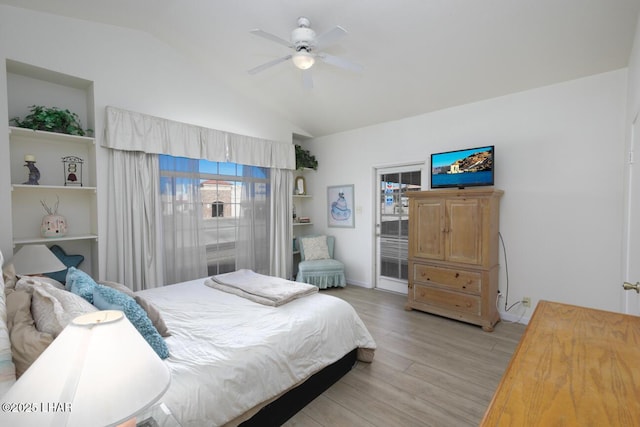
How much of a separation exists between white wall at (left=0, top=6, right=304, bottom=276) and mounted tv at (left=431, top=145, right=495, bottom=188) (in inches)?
107

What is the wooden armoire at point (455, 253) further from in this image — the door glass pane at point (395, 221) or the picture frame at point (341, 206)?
the picture frame at point (341, 206)

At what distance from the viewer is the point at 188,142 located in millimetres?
3463

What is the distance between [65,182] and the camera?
284 cm

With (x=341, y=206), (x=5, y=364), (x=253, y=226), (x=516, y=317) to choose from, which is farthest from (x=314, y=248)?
(x=5, y=364)

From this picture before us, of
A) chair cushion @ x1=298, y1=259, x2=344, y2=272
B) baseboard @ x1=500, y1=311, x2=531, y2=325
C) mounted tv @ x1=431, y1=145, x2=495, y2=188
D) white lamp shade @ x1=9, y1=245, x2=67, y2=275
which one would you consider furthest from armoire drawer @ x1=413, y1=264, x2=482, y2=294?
white lamp shade @ x1=9, y1=245, x2=67, y2=275

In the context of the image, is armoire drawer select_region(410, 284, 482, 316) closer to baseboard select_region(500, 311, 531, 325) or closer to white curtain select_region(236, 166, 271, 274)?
baseboard select_region(500, 311, 531, 325)

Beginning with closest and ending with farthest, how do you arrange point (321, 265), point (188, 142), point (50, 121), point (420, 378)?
point (420, 378)
point (50, 121)
point (188, 142)
point (321, 265)

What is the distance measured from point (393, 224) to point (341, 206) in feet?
3.18

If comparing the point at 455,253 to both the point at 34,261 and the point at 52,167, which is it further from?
the point at 52,167

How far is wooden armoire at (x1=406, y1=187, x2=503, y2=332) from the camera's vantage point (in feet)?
10.0

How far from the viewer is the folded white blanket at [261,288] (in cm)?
226

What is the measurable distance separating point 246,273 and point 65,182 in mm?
2016

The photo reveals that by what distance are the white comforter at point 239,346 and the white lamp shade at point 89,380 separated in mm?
628

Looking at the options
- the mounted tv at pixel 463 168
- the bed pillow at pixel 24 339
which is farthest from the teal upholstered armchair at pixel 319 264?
the bed pillow at pixel 24 339
